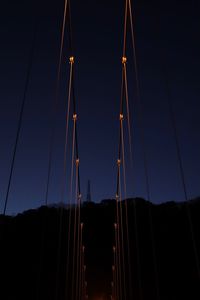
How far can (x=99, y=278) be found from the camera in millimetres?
49531

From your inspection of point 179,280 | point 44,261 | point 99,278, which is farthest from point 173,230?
point 44,261

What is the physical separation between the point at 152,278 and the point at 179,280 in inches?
136

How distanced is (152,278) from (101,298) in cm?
674

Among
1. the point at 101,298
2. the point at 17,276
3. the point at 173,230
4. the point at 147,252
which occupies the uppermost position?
the point at 173,230

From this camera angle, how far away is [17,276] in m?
51.0

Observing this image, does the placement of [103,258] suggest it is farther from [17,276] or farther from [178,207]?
[178,207]

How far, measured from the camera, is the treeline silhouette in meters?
47.6

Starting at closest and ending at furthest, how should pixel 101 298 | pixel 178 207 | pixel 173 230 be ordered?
pixel 101 298 → pixel 173 230 → pixel 178 207

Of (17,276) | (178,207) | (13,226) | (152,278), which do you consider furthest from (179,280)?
(13,226)

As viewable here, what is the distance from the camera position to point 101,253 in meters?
54.1

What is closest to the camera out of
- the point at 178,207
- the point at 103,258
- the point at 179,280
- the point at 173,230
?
the point at 179,280

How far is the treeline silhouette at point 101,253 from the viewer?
156ft

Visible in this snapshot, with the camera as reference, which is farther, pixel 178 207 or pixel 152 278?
pixel 178 207

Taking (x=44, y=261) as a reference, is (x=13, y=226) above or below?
above
